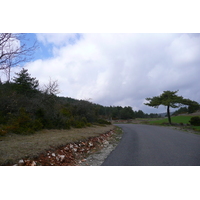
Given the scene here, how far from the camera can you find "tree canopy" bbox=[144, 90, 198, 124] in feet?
106

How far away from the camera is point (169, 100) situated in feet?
107

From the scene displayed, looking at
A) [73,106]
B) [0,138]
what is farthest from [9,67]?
Result: [73,106]

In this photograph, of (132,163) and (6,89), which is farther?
(6,89)

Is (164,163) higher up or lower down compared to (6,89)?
lower down

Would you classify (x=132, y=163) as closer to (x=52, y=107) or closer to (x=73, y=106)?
(x=52, y=107)

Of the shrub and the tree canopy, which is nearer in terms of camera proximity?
the shrub

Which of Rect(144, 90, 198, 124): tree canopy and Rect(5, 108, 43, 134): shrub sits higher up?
Rect(144, 90, 198, 124): tree canopy

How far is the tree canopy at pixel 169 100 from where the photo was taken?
32353mm

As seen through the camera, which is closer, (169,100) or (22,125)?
(22,125)

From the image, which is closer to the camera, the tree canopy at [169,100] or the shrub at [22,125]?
the shrub at [22,125]

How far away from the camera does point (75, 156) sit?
691 cm

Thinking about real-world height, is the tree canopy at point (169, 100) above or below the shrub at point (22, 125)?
above

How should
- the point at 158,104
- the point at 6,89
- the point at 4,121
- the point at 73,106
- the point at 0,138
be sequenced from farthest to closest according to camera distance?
the point at 158,104, the point at 73,106, the point at 6,89, the point at 4,121, the point at 0,138

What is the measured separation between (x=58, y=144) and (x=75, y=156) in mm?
1039
